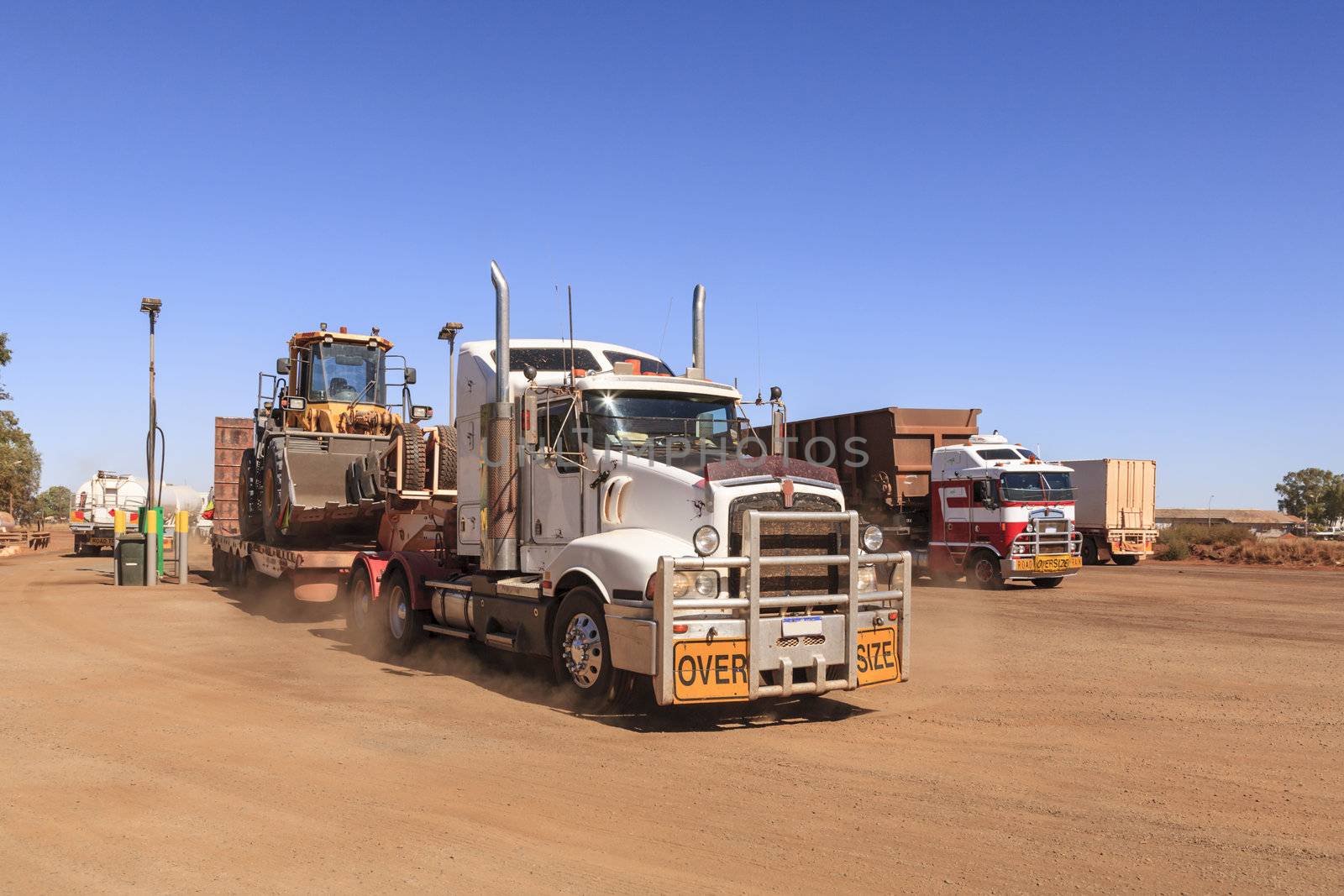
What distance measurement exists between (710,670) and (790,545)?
1.25 m

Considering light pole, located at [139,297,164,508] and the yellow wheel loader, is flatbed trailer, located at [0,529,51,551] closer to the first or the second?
light pole, located at [139,297,164,508]

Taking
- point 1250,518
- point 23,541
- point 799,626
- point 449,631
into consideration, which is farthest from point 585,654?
point 1250,518

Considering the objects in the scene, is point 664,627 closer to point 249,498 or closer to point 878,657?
point 878,657

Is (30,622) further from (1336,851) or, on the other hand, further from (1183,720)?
(1336,851)

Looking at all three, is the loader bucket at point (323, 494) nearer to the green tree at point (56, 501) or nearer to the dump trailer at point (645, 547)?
the dump trailer at point (645, 547)

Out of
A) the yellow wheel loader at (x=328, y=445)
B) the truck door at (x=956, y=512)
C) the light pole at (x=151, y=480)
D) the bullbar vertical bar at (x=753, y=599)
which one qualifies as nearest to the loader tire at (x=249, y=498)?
the yellow wheel loader at (x=328, y=445)

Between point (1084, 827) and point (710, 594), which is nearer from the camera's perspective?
point (1084, 827)

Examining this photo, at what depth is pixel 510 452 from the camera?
34.7ft

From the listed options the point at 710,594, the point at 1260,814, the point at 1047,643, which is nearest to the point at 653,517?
the point at 710,594

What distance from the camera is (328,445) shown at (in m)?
17.0

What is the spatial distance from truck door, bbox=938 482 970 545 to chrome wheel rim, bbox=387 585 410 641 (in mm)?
14070

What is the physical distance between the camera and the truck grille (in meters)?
8.30

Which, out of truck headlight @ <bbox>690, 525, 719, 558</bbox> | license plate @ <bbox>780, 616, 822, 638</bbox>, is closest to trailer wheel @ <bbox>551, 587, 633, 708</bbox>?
truck headlight @ <bbox>690, 525, 719, 558</bbox>

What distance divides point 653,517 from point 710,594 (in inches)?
39.2
